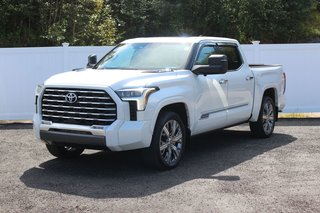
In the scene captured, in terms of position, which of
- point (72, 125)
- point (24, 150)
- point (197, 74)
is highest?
point (197, 74)

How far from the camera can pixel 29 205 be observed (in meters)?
5.85

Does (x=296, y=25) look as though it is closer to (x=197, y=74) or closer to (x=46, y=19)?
(x=46, y=19)

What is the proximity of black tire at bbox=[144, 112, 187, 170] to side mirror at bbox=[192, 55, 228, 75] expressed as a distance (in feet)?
2.81

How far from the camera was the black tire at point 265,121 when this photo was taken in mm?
10016

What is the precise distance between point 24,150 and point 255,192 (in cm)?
457

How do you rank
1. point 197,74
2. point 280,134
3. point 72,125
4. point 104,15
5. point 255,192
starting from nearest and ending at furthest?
point 255,192, point 72,125, point 197,74, point 280,134, point 104,15

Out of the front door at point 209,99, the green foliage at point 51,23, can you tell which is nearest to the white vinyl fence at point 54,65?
→ the front door at point 209,99

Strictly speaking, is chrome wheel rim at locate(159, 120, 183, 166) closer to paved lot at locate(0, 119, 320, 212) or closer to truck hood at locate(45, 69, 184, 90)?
paved lot at locate(0, 119, 320, 212)

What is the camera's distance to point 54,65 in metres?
12.7

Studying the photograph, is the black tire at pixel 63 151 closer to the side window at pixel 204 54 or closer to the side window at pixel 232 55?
the side window at pixel 204 54

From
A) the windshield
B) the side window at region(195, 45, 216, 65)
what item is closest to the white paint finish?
the side window at region(195, 45, 216, 65)

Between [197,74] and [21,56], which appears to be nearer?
[197,74]

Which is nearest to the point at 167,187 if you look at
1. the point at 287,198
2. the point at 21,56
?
the point at 287,198

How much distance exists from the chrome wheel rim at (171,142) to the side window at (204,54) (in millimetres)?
1270
